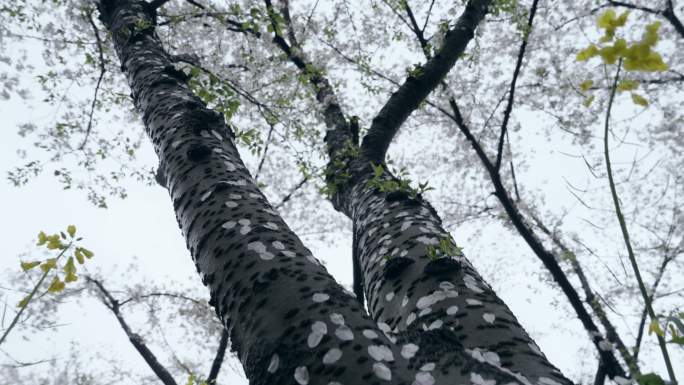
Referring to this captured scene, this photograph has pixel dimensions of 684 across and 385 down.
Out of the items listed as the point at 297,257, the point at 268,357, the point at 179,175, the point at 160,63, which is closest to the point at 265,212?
the point at 297,257

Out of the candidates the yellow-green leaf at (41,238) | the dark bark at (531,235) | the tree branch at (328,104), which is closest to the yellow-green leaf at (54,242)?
the yellow-green leaf at (41,238)

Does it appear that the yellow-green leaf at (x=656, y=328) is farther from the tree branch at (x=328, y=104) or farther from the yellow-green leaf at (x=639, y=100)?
the tree branch at (x=328, y=104)

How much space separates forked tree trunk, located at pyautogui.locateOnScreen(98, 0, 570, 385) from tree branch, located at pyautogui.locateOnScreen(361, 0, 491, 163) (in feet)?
4.40

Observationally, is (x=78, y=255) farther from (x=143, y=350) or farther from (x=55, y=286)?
(x=143, y=350)

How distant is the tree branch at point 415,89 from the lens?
13.6 ft

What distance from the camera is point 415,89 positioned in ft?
14.5

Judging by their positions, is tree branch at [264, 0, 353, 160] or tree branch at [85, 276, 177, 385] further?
tree branch at [85, 276, 177, 385]

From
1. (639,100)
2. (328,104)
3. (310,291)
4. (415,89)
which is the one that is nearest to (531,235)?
(415,89)

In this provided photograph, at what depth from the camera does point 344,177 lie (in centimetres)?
377

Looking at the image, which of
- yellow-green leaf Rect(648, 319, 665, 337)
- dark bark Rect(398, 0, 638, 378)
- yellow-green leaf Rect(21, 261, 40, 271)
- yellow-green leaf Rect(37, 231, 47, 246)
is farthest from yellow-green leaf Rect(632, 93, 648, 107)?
dark bark Rect(398, 0, 638, 378)

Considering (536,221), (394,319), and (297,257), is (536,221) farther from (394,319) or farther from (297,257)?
(297,257)

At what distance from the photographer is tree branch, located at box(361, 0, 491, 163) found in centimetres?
415

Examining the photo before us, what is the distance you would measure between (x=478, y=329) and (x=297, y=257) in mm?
763

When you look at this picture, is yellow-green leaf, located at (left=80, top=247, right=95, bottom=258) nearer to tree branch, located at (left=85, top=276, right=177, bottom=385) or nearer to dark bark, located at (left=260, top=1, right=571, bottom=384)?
dark bark, located at (left=260, top=1, right=571, bottom=384)
